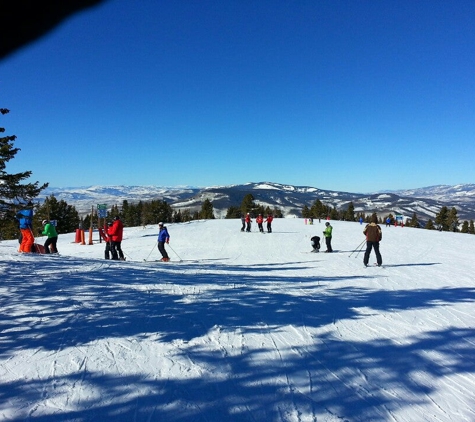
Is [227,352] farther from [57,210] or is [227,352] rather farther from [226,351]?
[57,210]

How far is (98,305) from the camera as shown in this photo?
17.8ft

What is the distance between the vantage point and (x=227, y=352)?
13.0 feet

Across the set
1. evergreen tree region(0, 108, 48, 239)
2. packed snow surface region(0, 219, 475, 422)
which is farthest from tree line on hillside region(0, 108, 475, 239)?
packed snow surface region(0, 219, 475, 422)

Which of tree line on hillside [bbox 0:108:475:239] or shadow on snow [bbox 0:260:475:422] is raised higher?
tree line on hillside [bbox 0:108:475:239]

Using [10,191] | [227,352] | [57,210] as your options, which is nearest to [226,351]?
[227,352]

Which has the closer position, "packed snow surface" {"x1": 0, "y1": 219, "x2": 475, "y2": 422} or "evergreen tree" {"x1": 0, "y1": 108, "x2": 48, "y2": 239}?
"packed snow surface" {"x1": 0, "y1": 219, "x2": 475, "y2": 422}

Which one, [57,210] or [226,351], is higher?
[57,210]

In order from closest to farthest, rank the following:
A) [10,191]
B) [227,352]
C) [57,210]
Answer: [227,352], [10,191], [57,210]

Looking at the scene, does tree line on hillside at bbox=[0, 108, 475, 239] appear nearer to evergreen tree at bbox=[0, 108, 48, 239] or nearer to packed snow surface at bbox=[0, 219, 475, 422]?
evergreen tree at bbox=[0, 108, 48, 239]

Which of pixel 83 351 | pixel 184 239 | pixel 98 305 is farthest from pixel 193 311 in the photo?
pixel 184 239

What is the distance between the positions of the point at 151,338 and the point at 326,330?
2.54 metres

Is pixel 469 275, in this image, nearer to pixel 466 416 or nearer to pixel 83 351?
pixel 466 416

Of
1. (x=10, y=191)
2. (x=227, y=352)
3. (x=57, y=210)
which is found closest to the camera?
(x=227, y=352)

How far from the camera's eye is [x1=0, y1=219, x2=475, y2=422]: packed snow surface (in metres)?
2.95
